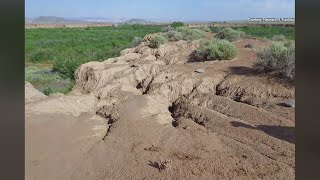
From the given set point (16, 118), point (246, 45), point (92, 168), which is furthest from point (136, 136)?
point (246, 45)

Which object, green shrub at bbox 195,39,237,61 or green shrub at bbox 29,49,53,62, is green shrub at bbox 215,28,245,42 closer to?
green shrub at bbox 195,39,237,61

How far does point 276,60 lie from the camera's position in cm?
438

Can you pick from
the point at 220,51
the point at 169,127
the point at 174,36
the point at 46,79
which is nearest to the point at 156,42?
the point at 174,36

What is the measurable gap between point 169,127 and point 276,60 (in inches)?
67.0

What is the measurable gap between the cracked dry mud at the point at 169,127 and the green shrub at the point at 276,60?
0.13 meters

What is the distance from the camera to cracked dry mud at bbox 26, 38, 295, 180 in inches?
99.1

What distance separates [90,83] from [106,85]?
58 centimetres

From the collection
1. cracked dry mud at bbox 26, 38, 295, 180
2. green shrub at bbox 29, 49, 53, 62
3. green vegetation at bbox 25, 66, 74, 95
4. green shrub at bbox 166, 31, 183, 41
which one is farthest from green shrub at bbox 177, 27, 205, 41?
green shrub at bbox 29, 49, 53, 62

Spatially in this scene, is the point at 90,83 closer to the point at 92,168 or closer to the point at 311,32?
the point at 92,168

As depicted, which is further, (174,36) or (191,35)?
(191,35)

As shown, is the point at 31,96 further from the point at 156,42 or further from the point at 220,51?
the point at 156,42

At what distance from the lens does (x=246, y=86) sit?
4.26 m

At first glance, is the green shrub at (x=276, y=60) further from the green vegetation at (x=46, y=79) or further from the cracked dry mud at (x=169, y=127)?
the green vegetation at (x=46, y=79)

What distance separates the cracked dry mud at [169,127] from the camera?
2518 millimetres
